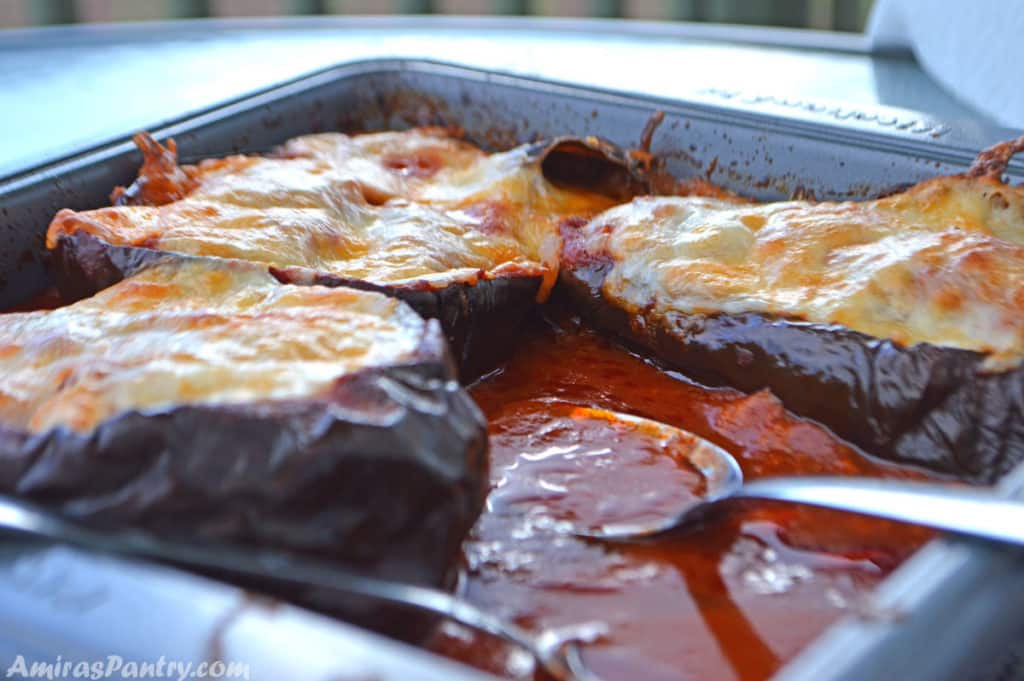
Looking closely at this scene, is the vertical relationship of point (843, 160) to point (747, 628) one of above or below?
above

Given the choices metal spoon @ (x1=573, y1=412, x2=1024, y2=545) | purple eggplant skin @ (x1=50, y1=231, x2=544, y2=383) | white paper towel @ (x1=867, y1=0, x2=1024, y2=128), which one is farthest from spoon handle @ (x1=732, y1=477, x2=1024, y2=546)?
white paper towel @ (x1=867, y1=0, x2=1024, y2=128)

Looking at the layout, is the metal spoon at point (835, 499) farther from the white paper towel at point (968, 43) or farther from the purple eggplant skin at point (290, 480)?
the white paper towel at point (968, 43)

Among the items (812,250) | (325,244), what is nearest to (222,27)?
(325,244)

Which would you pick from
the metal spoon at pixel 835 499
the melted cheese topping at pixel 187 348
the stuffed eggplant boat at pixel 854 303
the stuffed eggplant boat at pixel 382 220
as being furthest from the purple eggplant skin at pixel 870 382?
the melted cheese topping at pixel 187 348

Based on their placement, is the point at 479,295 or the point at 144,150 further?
the point at 144,150

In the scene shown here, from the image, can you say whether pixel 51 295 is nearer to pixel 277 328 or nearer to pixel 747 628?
pixel 277 328

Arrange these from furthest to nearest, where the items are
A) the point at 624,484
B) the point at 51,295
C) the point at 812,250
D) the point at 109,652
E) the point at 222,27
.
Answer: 1. the point at 222,27
2. the point at 51,295
3. the point at 812,250
4. the point at 624,484
5. the point at 109,652

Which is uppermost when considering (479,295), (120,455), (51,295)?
(120,455)

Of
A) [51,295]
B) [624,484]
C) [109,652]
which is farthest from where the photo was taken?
[51,295]
